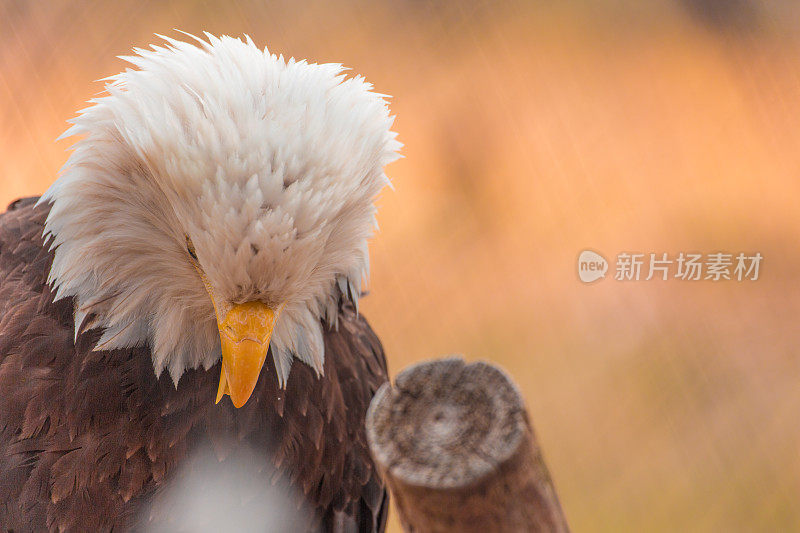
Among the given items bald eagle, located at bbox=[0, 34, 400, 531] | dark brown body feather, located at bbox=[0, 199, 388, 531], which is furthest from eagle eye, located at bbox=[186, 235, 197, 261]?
dark brown body feather, located at bbox=[0, 199, 388, 531]

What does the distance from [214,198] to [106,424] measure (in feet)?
1.29

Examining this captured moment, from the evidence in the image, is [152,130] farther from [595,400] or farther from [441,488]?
[595,400]

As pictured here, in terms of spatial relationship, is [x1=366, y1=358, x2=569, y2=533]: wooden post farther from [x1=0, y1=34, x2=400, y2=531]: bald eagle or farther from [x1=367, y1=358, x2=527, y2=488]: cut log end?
[x1=0, y1=34, x2=400, y2=531]: bald eagle

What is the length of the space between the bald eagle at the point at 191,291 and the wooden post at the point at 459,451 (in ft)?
1.05

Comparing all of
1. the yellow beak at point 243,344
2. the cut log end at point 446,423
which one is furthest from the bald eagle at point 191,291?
the cut log end at point 446,423

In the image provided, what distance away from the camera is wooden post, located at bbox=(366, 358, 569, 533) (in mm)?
544

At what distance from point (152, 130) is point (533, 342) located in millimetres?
1548

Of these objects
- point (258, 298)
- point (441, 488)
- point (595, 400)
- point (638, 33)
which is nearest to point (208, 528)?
point (258, 298)

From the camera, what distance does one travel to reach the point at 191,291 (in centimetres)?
100

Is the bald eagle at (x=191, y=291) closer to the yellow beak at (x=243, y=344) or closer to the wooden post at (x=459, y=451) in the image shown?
the yellow beak at (x=243, y=344)

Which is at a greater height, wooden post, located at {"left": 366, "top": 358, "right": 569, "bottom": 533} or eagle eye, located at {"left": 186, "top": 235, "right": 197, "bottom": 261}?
eagle eye, located at {"left": 186, "top": 235, "right": 197, "bottom": 261}

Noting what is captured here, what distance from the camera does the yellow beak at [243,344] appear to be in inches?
34.1

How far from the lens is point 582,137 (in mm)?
2180

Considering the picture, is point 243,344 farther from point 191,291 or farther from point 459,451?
point 459,451
